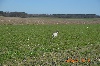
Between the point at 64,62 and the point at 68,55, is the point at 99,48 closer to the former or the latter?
the point at 68,55

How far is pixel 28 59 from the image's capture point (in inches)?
440

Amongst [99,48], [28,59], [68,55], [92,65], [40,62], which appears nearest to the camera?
[92,65]

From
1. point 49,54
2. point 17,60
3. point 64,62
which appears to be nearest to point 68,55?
point 49,54

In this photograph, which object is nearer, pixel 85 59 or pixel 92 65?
pixel 92 65

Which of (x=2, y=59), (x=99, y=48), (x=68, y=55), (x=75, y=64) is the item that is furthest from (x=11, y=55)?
(x=99, y=48)

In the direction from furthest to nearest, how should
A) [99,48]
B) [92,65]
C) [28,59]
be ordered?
[99,48]
[28,59]
[92,65]

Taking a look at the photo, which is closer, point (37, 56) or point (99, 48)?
point (37, 56)

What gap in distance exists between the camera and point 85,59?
1084cm

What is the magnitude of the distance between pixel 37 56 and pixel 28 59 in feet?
2.60

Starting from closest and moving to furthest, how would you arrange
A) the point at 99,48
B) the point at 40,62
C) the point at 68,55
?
the point at 40,62, the point at 68,55, the point at 99,48

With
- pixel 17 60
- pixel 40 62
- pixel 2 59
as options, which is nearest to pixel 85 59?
pixel 40 62

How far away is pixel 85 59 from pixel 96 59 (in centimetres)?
49

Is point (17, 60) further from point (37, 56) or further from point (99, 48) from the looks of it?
point (99, 48)

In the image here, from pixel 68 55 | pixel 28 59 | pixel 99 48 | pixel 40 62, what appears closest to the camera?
pixel 40 62
